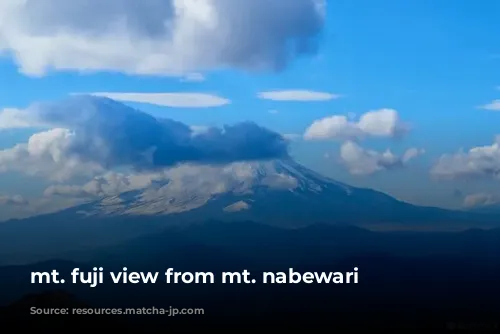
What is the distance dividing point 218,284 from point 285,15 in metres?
1.25

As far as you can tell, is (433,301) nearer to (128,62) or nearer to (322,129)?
(322,129)

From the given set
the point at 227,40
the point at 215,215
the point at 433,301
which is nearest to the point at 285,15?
the point at 227,40

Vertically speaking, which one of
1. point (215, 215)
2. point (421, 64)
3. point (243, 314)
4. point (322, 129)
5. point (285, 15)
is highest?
point (285, 15)

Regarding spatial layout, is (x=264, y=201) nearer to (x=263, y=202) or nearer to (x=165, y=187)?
(x=263, y=202)

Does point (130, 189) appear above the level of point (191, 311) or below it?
above

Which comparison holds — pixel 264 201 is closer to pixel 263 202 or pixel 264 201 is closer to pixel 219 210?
pixel 263 202

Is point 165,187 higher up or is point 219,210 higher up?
point 165,187

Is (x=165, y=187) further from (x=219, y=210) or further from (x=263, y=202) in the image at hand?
(x=263, y=202)

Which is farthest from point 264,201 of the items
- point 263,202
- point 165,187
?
point 165,187

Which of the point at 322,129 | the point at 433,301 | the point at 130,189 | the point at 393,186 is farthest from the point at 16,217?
the point at 433,301

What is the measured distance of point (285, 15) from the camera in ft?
10.7

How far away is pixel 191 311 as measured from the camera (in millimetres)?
3320

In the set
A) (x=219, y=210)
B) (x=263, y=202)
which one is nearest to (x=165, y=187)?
(x=219, y=210)

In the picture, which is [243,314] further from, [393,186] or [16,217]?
[16,217]
